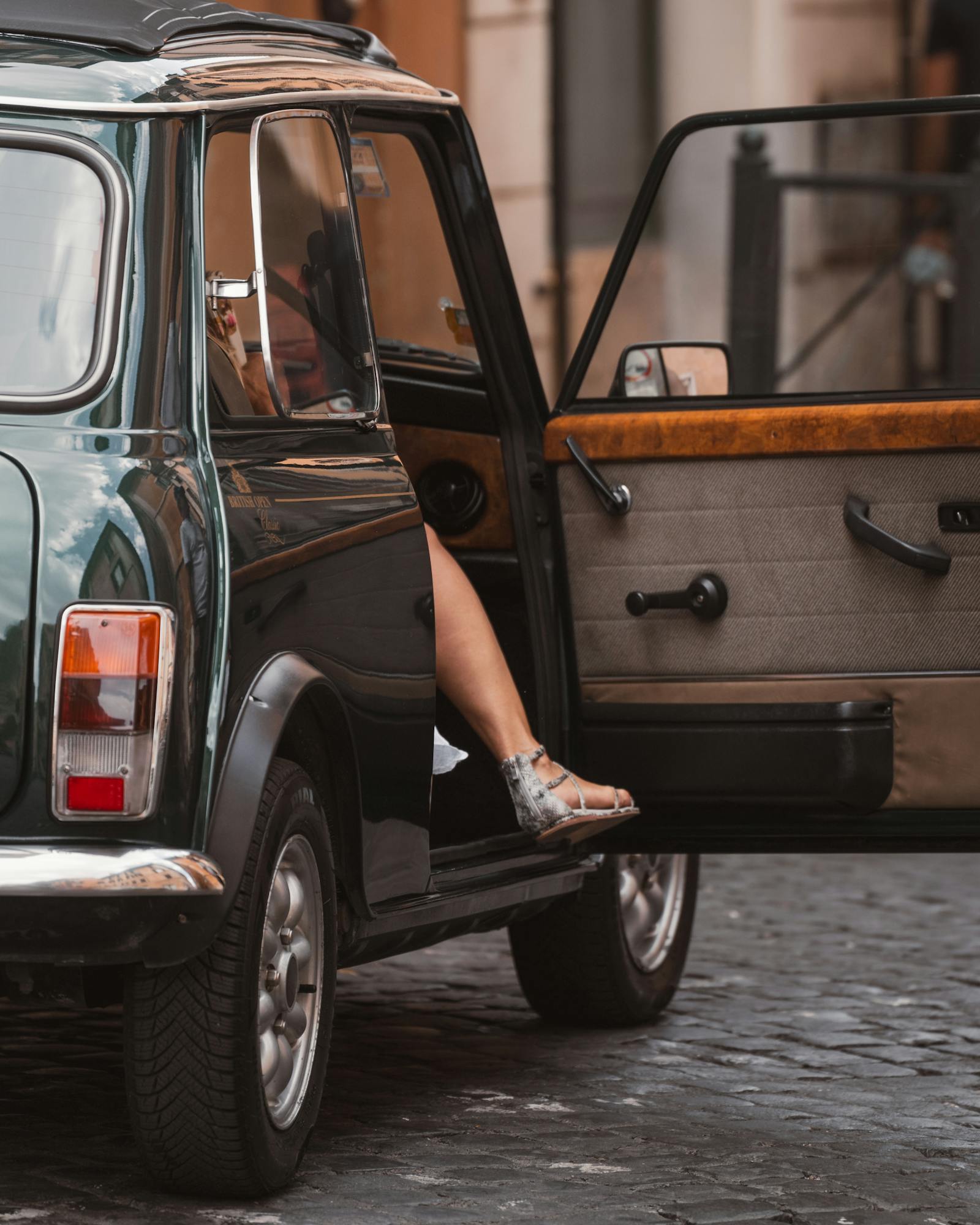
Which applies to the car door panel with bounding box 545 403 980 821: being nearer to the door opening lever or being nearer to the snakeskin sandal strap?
the door opening lever

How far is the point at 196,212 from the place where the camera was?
4.55 meters

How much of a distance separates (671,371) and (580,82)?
432 inches

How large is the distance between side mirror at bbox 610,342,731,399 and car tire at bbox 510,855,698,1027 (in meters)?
1.29

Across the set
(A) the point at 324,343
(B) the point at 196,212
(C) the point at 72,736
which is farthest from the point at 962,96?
(C) the point at 72,736

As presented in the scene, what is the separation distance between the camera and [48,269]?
4.45 metres

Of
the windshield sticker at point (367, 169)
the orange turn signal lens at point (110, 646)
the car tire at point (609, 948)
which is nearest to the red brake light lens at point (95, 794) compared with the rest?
the orange turn signal lens at point (110, 646)

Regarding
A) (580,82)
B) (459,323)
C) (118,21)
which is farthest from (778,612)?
(580,82)

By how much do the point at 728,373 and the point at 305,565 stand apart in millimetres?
1894

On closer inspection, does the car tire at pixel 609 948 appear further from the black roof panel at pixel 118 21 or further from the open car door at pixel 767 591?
the black roof panel at pixel 118 21

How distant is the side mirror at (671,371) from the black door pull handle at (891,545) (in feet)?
1.82

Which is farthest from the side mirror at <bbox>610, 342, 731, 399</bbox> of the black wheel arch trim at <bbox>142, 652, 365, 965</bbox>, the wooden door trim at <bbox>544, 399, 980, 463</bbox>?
the black wheel arch trim at <bbox>142, 652, 365, 965</bbox>

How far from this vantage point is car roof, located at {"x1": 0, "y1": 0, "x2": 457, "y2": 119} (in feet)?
14.8

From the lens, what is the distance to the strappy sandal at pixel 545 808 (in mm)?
5562

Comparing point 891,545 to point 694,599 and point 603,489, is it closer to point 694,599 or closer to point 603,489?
point 694,599
